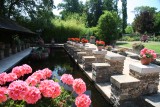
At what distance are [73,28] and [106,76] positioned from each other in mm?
22184

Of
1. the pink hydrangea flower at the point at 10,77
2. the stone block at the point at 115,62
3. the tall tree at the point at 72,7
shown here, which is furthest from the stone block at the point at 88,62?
the tall tree at the point at 72,7

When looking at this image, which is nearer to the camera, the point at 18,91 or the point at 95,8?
the point at 18,91

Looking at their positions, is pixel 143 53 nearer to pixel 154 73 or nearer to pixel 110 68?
pixel 154 73

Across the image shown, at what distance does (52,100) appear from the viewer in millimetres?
2402

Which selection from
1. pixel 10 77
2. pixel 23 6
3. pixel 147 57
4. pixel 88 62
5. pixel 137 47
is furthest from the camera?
pixel 23 6

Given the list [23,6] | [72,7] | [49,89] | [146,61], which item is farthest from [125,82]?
[72,7]

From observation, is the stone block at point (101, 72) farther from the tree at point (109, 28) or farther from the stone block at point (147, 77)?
the tree at point (109, 28)

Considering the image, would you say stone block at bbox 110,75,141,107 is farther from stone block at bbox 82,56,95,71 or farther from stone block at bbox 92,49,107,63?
stone block at bbox 92,49,107,63

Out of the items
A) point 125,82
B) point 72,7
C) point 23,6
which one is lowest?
point 125,82

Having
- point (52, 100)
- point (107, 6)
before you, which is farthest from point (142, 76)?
point (107, 6)

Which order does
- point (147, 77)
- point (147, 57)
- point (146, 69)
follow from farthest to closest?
point (147, 57) < point (147, 77) < point (146, 69)

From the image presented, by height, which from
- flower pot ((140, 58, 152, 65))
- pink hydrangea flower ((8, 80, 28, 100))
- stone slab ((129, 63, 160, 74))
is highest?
pink hydrangea flower ((8, 80, 28, 100))

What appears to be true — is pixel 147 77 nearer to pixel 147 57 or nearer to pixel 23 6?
pixel 147 57

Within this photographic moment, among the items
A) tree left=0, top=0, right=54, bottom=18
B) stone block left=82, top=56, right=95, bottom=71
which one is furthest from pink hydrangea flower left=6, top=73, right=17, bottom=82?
tree left=0, top=0, right=54, bottom=18
